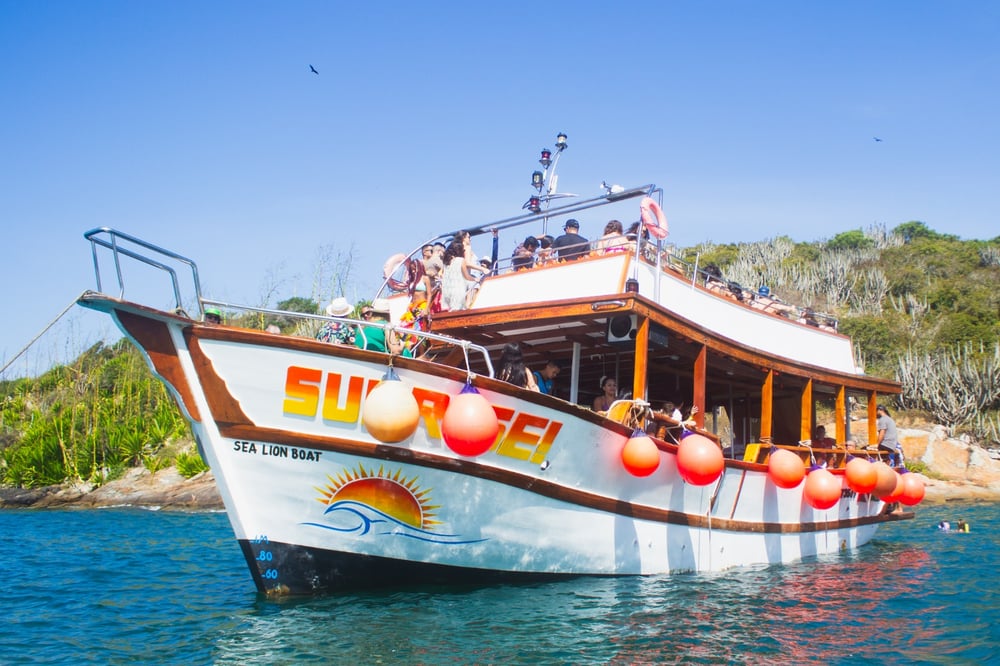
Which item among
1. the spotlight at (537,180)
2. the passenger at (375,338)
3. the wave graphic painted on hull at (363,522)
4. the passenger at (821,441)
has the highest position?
the spotlight at (537,180)

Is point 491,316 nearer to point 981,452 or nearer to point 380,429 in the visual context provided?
point 380,429

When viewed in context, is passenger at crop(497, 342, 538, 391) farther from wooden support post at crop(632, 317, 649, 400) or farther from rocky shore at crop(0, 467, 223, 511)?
rocky shore at crop(0, 467, 223, 511)

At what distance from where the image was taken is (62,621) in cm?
666

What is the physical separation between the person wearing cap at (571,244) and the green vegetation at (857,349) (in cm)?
691

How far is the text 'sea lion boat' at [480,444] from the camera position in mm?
6141

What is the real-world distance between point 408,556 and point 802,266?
4512 centimetres

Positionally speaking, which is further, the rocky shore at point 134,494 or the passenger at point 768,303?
the rocky shore at point 134,494

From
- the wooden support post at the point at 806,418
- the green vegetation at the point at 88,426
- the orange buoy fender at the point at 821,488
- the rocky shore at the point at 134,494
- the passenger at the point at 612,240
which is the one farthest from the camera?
the green vegetation at the point at 88,426

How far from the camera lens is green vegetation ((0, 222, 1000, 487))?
22.2 metres

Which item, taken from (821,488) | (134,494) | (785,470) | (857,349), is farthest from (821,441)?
(857,349)

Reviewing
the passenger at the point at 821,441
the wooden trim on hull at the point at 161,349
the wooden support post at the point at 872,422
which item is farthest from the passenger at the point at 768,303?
the wooden trim on hull at the point at 161,349

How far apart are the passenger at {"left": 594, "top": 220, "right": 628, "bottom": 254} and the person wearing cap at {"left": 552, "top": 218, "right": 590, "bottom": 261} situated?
0.54ft

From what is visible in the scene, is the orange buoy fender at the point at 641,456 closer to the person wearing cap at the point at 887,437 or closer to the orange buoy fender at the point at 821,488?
the orange buoy fender at the point at 821,488

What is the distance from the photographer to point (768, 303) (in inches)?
436
